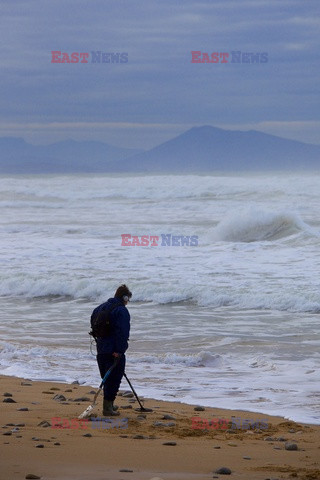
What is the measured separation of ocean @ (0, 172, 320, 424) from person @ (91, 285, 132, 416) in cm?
123

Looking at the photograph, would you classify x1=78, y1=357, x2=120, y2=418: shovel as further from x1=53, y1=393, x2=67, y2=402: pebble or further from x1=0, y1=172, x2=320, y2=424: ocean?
x1=0, y1=172, x2=320, y2=424: ocean

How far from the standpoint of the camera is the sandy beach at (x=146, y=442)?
6.16 meters

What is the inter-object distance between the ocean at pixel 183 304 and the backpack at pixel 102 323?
1.53m

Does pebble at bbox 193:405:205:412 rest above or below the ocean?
below

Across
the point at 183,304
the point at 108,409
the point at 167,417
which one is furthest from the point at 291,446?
the point at 183,304

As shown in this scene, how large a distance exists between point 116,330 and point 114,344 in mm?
148

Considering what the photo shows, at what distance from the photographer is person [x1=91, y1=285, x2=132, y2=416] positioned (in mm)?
8469

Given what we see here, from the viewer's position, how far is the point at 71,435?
24.2 ft

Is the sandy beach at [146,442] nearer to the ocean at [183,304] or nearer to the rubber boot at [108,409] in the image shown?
the rubber boot at [108,409]

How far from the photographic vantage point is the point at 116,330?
849cm

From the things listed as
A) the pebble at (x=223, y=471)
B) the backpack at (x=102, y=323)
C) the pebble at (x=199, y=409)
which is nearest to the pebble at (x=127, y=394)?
the pebble at (x=199, y=409)

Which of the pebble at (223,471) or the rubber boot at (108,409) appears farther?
the rubber boot at (108,409)

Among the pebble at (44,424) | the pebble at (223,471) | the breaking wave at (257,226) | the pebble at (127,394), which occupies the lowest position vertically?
the pebble at (127,394)

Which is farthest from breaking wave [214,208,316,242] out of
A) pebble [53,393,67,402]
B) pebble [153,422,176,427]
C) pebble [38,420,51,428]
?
pebble [38,420,51,428]
